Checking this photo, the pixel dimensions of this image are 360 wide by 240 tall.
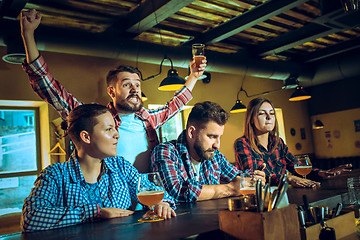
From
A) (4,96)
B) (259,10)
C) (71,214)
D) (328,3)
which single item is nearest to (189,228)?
(71,214)

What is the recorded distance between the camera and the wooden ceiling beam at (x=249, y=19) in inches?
168

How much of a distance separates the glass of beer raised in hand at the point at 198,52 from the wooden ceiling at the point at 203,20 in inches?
74.5

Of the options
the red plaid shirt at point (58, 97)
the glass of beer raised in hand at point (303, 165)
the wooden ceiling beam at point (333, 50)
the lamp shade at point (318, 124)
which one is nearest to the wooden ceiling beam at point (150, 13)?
the red plaid shirt at point (58, 97)

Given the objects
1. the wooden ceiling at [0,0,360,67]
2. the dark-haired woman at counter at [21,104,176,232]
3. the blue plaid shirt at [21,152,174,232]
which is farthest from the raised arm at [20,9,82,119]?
the wooden ceiling at [0,0,360,67]

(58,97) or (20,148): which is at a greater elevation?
(58,97)

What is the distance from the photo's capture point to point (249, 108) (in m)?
2.65

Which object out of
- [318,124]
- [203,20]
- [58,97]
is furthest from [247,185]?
[318,124]

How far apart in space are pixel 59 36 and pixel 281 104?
6.12m

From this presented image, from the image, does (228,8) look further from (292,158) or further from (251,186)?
(251,186)

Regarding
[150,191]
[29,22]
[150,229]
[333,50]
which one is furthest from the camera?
[333,50]

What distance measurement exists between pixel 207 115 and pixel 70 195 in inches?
34.5

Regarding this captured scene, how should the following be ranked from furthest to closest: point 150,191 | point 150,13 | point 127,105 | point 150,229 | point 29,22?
point 150,13 < point 127,105 < point 29,22 < point 150,191 < point 150,229

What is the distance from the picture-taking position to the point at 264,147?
2.68 m

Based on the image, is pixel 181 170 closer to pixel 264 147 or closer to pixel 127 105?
pixel 127 105
